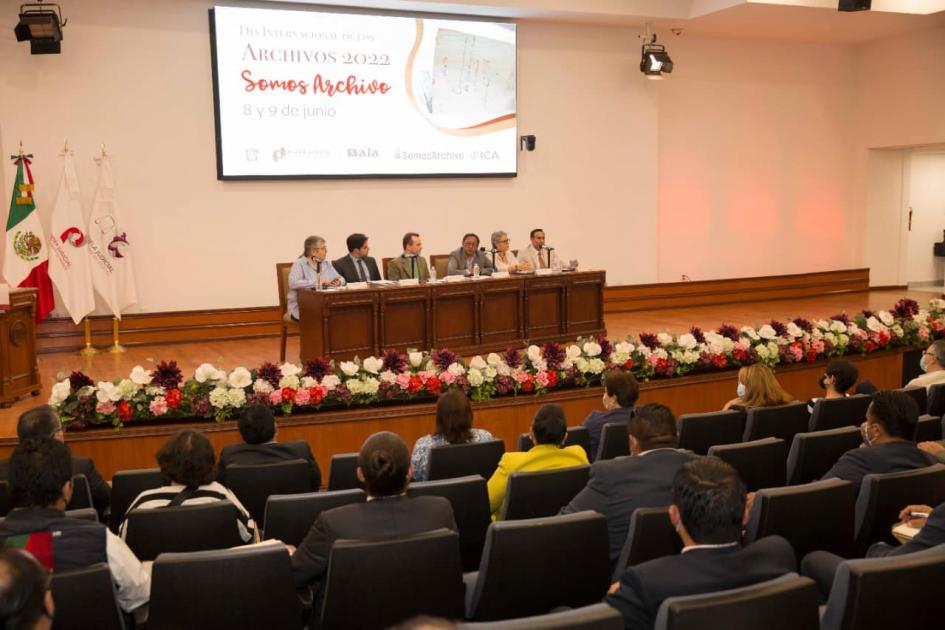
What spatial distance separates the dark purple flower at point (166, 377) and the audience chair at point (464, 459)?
2.05 m

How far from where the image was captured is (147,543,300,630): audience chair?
234 centimetres

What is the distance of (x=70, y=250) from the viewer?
9148 millimetres

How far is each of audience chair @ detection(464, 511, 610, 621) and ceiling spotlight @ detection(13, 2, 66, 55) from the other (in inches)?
316

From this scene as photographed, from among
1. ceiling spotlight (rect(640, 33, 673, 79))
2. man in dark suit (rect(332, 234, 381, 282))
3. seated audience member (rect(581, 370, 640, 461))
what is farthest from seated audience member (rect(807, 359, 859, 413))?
ceiling spotlight (rect(640, 33, 673, 79))

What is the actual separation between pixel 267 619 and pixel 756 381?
3179mm

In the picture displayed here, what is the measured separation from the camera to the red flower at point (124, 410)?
4.98 metres

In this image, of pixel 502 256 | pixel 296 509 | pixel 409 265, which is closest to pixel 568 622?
pixel 296 509

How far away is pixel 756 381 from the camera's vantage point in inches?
188

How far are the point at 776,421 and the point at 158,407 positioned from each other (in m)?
3.44

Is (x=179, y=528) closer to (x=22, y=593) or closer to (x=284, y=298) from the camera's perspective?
(x=22, y=593)

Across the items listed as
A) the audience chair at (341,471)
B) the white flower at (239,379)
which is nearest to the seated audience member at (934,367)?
the audience chair at (341,471)

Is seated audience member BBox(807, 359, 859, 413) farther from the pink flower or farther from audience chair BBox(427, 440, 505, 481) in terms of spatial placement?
the pink flower

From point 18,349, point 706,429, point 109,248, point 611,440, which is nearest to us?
point 611,440

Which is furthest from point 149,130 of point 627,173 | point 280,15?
point 627,173
